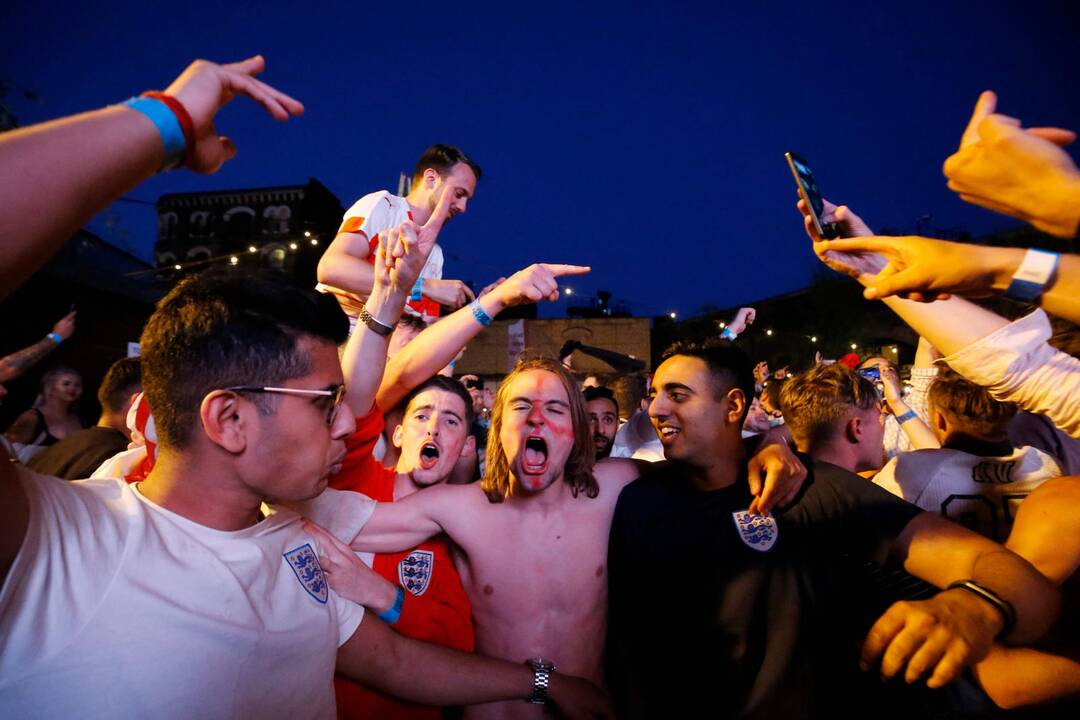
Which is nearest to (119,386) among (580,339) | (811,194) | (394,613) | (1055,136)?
(394,613)

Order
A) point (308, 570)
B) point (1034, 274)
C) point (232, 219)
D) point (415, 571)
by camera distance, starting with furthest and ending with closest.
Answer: point (232, 219)
point (415, 571)
point (308, 570)
point (1034, 274)

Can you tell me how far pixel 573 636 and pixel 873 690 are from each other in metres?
2.23

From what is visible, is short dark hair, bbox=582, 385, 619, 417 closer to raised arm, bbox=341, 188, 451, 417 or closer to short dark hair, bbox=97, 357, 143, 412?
raised arm, bbox=341, 188, 451, 417

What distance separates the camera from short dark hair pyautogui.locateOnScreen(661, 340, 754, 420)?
3.30 meters

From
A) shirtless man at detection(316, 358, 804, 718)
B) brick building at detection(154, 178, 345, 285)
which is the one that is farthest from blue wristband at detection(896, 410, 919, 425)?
brick building at detection(154, 178, 345, 285)

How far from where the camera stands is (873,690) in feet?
11.8

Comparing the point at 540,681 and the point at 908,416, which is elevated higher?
the point at 908,416

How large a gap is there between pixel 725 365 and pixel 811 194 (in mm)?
1113

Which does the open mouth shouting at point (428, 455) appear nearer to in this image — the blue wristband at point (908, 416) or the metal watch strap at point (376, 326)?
the metal watch strap at point (376, 326)

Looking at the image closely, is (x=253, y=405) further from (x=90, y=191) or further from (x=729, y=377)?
(x=729, y=377)

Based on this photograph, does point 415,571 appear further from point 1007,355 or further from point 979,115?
point 979,115

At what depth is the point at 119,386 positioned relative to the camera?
183 inches

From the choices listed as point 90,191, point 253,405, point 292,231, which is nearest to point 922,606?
point 253,405

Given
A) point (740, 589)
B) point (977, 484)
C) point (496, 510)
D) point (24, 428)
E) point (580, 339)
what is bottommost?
point (740, 589)
